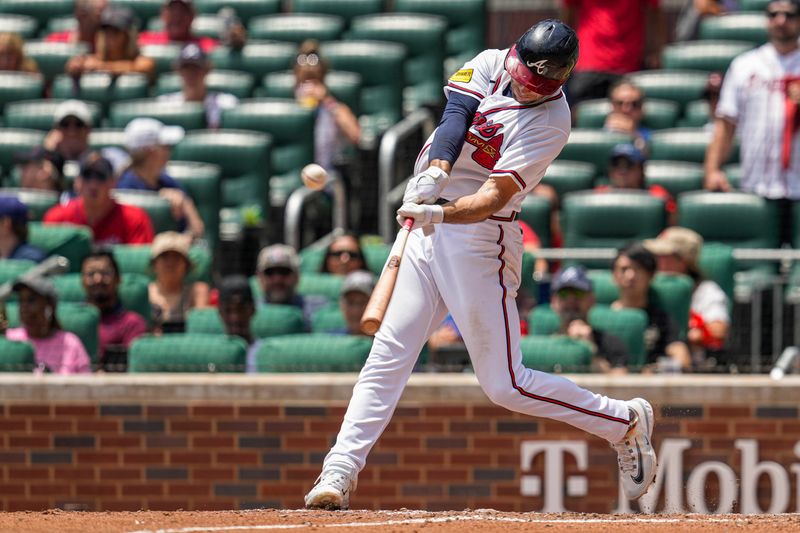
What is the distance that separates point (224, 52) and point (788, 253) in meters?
4.72

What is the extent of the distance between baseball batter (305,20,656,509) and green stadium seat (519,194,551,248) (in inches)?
126

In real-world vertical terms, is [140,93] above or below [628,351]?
above

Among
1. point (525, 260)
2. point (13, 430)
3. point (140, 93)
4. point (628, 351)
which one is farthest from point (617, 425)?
point (140, 93)

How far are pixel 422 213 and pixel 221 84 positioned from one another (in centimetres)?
587

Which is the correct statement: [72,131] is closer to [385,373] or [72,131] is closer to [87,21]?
[87,21]

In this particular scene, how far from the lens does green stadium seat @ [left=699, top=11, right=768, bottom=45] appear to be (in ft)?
33.8

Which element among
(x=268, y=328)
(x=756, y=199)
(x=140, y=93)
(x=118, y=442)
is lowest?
(x=118, y=442)

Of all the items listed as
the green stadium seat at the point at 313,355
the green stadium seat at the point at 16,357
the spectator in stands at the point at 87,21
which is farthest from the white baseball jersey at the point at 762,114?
the spectator in stands at the point at 87,21

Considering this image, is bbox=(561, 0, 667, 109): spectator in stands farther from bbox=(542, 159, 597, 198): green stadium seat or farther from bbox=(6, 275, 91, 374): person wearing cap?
bbox=(6, 275, 91, 374): person wearing cap

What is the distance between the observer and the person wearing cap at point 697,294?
7098 mm

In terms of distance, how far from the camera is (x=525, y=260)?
722 centimetres

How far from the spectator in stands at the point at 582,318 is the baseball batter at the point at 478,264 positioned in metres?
1.86

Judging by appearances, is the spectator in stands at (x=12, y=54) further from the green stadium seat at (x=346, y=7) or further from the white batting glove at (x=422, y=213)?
the white batting glove at (x=422, y=213)

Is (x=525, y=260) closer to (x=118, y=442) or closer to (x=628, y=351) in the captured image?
(x=628, y=351)
